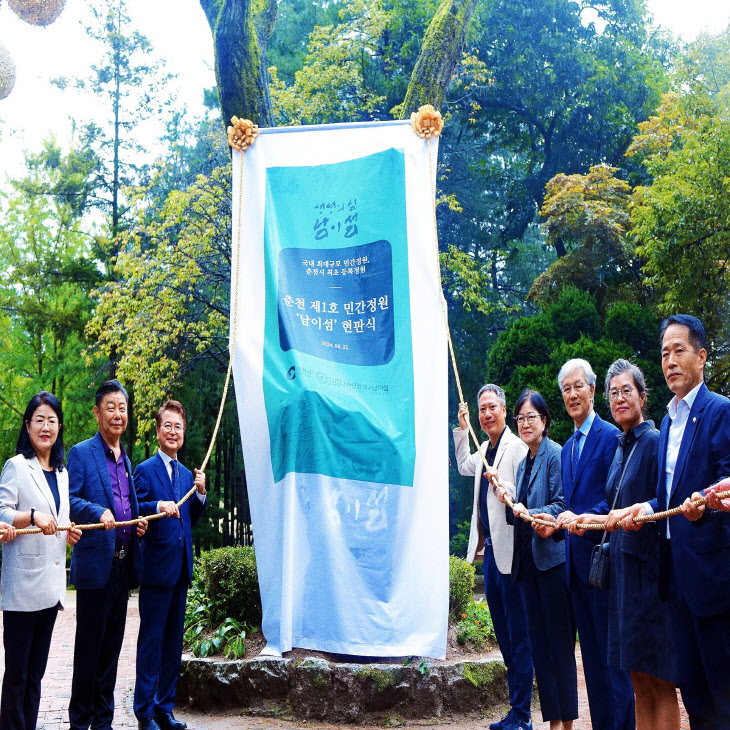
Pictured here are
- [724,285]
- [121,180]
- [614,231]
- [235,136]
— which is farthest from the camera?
[121,180]

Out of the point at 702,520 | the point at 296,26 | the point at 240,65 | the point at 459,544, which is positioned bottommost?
the point at 459,544

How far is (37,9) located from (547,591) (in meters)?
4.16

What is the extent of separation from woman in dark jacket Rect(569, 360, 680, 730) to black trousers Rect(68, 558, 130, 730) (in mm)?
2415

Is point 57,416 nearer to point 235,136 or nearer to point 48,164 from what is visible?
point 235,136

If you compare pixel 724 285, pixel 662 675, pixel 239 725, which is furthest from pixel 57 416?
pixel 724 285

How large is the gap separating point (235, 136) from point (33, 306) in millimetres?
12445

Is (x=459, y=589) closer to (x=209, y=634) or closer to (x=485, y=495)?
(x=485, y=495)

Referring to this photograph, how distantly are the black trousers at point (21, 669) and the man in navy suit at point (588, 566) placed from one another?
8.10ft

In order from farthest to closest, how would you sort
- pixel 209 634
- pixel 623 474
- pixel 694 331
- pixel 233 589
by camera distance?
pixel 233 589, pixel 209 634, pixel 623 474, pixel 694 331

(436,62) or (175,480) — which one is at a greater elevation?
(436,62)

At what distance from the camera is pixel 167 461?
197 inches

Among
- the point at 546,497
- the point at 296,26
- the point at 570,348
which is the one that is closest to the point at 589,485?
the point at 546,497

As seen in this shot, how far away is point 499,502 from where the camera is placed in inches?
188

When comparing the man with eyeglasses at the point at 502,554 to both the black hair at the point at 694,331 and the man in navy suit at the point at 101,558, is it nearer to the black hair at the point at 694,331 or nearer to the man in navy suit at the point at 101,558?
the black hair at the point at 694,331
